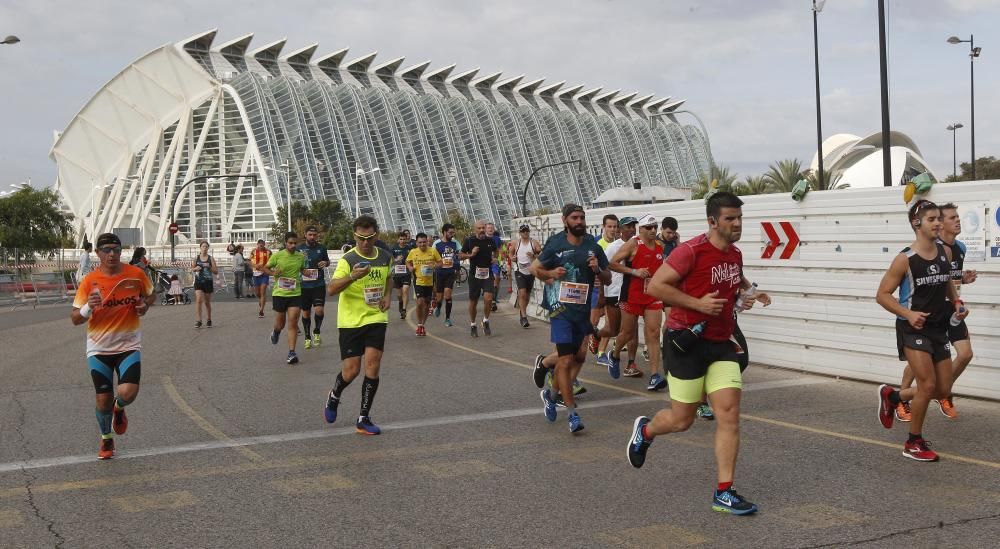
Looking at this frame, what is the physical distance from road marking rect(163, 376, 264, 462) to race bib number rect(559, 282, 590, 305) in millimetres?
2716

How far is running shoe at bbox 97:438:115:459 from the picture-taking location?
23.3 feet

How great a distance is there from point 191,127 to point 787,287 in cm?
8088

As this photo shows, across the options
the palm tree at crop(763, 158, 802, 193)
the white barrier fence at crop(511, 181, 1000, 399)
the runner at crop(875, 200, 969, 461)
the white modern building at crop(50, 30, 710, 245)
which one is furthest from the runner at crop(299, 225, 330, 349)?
the white modern building at crop(50, 30, 710, 245)

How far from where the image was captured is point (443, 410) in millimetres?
9031

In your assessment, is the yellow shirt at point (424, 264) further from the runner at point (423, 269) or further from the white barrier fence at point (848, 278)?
the white barrier fence at point (848, 278)

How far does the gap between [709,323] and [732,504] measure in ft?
3.22

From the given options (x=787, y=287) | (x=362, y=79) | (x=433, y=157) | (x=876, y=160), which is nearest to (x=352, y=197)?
(x=433, y=157)

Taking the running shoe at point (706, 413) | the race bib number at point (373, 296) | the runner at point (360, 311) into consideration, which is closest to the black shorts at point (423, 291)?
the runner at point (360, 311)

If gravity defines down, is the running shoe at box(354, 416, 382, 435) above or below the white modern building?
below

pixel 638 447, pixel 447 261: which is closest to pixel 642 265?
pixel 638 447

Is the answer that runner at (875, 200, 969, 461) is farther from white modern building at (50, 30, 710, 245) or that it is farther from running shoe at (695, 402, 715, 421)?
white modern building at (50, 30, 710, 245)

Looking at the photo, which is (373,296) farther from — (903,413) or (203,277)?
(203,277)

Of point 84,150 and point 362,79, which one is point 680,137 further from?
point 84,150

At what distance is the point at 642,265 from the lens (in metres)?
10.3
